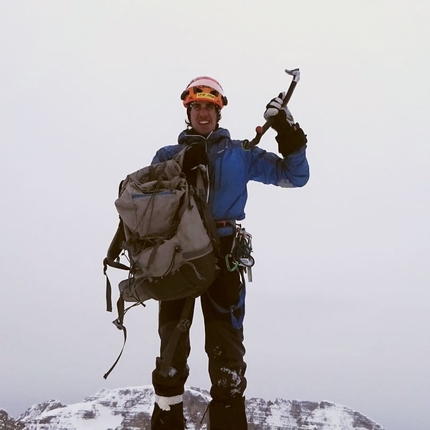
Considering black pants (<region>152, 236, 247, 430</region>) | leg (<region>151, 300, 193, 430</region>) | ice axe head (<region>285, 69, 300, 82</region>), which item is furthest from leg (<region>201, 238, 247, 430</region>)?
ice axe head (<region>285, 69, 300, 82</region>)

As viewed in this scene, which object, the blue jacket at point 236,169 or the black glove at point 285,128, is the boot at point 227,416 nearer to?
the blue jacket at point 236,169

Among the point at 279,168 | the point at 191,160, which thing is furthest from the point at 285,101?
the point at 191,160

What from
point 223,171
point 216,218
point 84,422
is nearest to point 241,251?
point 216,218

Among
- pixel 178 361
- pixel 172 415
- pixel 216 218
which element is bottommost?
pixel 172 415

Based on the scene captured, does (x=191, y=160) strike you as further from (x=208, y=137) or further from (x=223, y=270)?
(x=223, y=270)

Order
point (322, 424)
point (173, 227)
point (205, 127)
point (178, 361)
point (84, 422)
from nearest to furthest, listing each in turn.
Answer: point (173, 227), point (178, 361), point (205, 127), point (84, 422), point (322, 424)

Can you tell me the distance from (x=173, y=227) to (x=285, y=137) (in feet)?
5.37

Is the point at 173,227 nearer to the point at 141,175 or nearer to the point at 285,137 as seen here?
the point at 141,175

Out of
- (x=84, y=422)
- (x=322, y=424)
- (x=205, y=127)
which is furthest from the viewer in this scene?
(x=322, y=424)

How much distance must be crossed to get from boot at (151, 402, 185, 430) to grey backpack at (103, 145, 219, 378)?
3.21ft

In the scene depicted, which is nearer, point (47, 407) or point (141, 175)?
point (141, 175)

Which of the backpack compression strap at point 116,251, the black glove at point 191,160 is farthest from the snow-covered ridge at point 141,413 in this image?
the black glove at point 191,160

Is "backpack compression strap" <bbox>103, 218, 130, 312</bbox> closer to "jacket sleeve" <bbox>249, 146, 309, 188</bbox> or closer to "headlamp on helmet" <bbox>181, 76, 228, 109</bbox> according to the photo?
"jacket sleeve" <bbox>249, 146, 309, 188</bbox>

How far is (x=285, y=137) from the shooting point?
5898 mm
